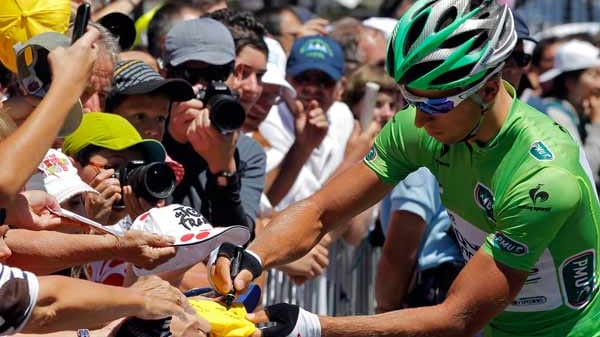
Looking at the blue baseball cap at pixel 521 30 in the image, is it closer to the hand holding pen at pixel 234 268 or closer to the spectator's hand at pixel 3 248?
the hand holding pen at pixel 234 268

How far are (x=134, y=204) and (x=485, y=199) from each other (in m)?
1.60

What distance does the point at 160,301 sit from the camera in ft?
15.1

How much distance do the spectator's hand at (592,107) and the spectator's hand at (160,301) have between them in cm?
611

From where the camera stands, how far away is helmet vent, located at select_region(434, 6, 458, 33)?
520 centimetres

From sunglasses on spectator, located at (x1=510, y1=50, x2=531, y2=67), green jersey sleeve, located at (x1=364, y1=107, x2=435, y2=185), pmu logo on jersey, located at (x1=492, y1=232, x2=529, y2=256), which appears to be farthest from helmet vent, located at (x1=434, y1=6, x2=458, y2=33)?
sunglasses on spectator, located at (x1=510, y1=50, x2=531, y2=67)

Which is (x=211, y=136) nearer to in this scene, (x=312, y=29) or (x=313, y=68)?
(x=313, y=68)

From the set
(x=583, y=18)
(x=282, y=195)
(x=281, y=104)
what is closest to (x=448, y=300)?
(x=282, y=195)

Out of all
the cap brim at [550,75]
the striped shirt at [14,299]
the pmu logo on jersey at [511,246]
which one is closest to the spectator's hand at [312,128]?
the pmu logo on jersey at [511,246]

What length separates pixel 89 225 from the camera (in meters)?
5.38

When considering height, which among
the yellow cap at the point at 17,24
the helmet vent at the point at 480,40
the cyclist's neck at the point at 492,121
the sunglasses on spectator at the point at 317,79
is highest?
the helmet vent at the point at 480,40

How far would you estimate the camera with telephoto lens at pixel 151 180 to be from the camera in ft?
Result: 19.2

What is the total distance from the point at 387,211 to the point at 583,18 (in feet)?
23.9

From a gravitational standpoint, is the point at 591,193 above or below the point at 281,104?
above

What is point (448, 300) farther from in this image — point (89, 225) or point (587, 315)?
point (89, 225)
